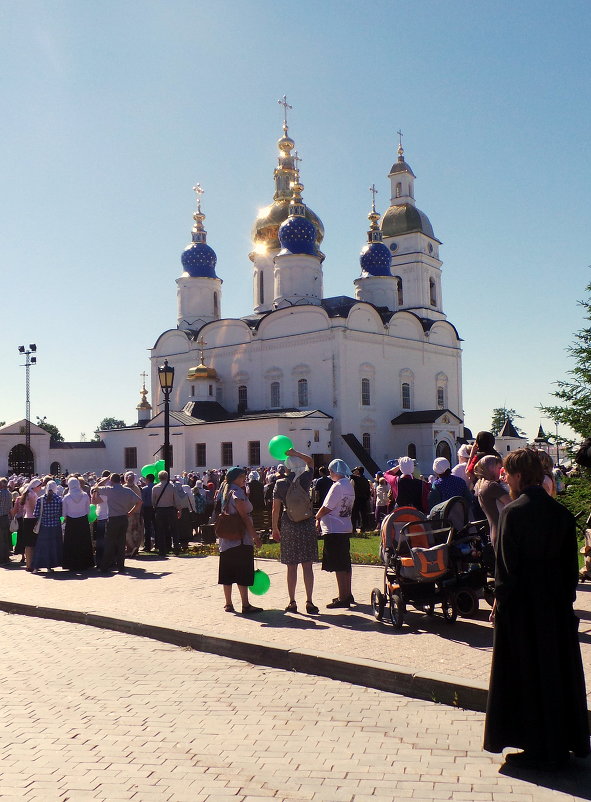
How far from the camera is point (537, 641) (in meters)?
4.46

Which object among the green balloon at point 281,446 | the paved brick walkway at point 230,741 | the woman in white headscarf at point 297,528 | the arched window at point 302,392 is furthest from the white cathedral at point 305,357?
the paved brick walkway at point 230,741

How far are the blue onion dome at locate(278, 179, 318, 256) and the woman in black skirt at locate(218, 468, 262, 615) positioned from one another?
3752cm

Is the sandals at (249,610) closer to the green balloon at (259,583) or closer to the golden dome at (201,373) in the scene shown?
the green balloon at (259,583)

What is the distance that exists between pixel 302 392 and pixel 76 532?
2972 centimetres

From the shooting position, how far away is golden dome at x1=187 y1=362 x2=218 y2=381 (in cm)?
4616

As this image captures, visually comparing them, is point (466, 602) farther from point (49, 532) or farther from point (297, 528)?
point (49, 532)

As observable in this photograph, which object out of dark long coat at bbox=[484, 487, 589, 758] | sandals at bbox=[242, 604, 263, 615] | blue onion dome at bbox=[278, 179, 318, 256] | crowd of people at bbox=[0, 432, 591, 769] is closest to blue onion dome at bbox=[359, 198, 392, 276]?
blue onion dome at bbox=[278, 179, 318, 256]

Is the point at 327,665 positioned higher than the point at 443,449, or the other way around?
the point at 443,449

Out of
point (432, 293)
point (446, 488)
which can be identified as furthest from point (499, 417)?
point (446, 488)

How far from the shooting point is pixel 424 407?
151 feet

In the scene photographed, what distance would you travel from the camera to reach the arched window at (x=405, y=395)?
44812 millimetres

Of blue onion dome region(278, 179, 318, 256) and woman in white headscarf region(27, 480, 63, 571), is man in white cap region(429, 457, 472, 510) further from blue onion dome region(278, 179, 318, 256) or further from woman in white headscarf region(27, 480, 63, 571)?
→ blue onion dome region(278, 179, 318, 256)

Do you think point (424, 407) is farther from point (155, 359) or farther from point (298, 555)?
point (298, 555)

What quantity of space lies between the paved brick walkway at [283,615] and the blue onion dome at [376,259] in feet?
122
